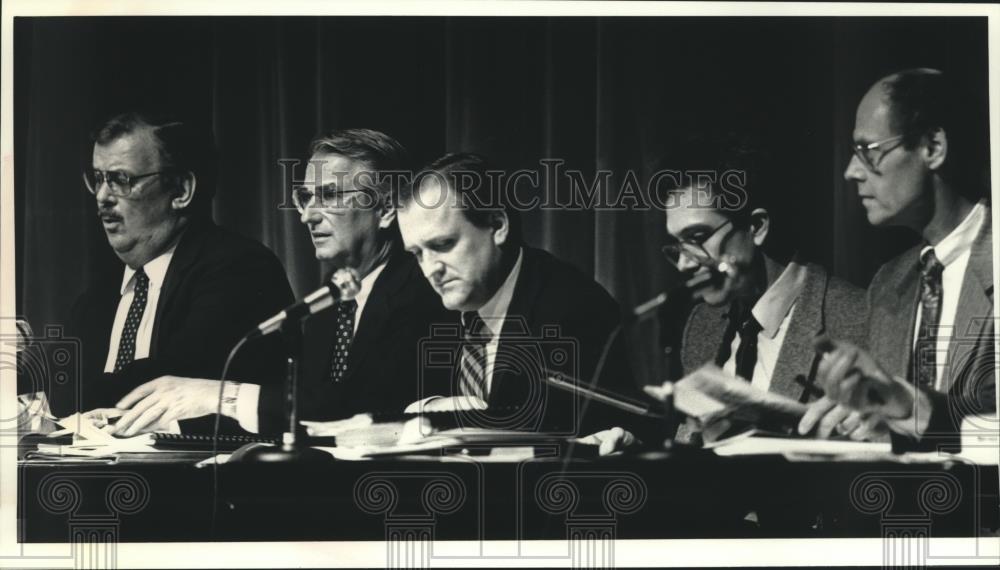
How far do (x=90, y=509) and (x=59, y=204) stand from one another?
3.77 ft

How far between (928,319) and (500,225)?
1671 mm

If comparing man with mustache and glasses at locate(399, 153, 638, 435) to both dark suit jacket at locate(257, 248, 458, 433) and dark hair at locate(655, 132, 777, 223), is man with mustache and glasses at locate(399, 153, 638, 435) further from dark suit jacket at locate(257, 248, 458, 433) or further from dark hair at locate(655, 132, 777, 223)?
dark hair at locate(655, 132, 777, 223)

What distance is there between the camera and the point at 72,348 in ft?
14.5

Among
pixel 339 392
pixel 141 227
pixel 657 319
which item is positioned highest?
pixel 141 227

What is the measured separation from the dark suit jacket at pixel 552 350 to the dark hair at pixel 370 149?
59 centimetres

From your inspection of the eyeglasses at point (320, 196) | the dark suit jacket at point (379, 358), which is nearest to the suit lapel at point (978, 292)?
the dark suit jacket at point (379, 358)

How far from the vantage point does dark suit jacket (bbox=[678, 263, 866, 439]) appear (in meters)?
4.48

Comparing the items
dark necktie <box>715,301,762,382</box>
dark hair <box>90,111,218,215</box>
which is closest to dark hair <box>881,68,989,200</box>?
dark necktie <box>715,301,762,382</box>

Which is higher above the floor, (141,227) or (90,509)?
(141,227)

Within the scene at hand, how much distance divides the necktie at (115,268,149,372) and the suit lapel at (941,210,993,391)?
10.1ft

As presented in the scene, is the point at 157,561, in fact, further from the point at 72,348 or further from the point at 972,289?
Result: the point at 972,289

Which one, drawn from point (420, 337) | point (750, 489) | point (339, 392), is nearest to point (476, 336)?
point (420, 337)

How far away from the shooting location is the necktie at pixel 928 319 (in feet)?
14.7
